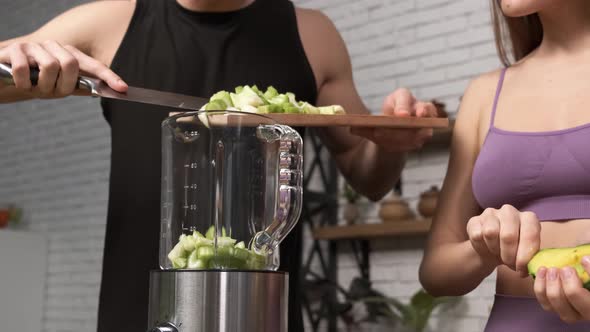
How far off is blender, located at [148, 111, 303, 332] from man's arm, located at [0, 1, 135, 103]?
20 centimetres

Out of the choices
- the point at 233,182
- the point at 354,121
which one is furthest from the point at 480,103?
the point at 233,182

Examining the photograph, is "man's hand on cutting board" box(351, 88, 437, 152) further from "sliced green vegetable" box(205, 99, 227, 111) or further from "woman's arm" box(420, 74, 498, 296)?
"sliced green vegetable" box(205, 99, 227, 111)

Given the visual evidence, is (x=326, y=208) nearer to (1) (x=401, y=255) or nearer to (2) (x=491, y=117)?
(1) (x=401, y=255)

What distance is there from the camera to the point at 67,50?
1.27m

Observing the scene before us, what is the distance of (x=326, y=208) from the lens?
14.5ft

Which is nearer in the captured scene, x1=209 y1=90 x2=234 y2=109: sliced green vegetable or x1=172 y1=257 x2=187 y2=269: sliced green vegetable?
x1=172 y1=257 x2=187 y2=269: sliced green vegetable

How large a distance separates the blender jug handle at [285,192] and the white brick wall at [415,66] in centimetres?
281

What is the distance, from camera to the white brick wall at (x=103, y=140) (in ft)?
12.8

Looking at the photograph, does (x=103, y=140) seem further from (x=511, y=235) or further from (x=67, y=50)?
(x=511, y=235)

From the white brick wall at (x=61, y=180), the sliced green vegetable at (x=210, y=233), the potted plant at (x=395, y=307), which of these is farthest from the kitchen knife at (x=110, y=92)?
the white brick wall at (x=61, y=180)

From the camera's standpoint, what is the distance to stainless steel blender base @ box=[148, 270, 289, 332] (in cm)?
92

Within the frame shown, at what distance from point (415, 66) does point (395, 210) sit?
2.42 ft

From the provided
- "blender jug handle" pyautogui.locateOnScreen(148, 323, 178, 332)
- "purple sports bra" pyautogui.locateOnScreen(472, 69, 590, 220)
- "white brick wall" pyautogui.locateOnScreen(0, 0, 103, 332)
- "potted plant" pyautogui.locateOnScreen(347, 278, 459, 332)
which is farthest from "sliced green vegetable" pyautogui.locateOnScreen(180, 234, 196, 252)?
"white brick wall" pyautogui.locateOnScreen(0, 0, 103, 332)

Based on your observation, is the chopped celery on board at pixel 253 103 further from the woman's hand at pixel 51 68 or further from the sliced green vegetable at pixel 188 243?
the sliced green vegetable at pixel 188 243
